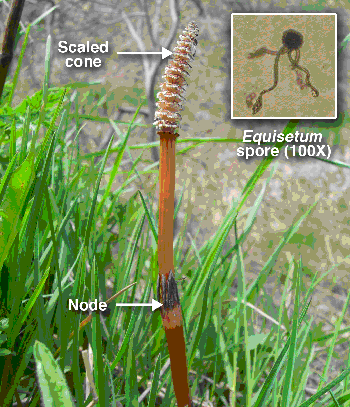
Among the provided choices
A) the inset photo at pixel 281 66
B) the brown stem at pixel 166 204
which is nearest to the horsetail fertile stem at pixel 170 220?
the brown stem at pixel 166 204

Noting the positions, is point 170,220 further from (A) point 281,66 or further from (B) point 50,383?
(A) point 281,66

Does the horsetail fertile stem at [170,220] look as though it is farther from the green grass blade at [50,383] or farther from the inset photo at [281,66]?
the inset photo at [281,66]

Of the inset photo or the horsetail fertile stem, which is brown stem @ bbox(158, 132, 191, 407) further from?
the inset photo

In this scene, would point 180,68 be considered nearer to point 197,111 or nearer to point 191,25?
point 191,25

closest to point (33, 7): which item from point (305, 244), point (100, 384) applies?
point (305, 244)

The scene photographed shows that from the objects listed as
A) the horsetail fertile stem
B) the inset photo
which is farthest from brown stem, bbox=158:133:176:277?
the inset photo

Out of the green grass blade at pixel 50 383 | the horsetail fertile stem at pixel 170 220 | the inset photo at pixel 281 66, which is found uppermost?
the inset photo at pixel 281 66

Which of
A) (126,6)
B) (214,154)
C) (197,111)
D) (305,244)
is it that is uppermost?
(126,6)
